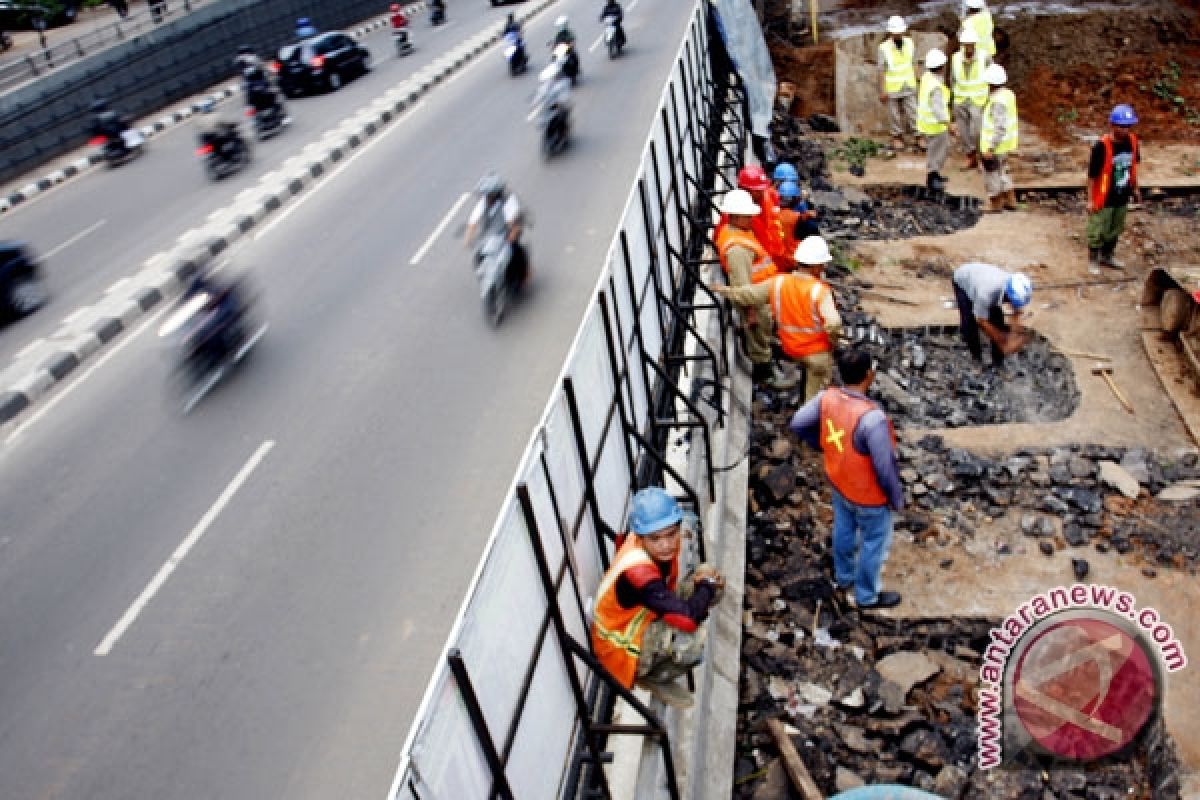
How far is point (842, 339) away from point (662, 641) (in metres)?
6.60

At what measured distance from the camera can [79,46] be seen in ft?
74.3

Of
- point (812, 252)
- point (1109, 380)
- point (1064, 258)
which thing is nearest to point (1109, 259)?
point (1064, 258)

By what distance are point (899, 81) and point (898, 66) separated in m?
0.25

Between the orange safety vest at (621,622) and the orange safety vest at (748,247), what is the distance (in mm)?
4269

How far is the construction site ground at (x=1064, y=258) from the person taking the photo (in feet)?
24.0

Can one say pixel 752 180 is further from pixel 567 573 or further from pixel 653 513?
pixel 567 573

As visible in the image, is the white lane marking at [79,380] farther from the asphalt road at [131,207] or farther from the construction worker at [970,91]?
the construction worker at [970,91]

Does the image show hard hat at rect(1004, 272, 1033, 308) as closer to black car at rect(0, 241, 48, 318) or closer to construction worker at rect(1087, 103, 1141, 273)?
construction worker at rect(1087, 103, 1141, 273)

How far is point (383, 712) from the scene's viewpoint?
19.1 ft

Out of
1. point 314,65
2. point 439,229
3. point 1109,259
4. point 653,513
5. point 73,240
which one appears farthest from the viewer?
point 314,65

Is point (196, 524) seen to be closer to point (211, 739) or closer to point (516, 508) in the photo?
point (211, 739)

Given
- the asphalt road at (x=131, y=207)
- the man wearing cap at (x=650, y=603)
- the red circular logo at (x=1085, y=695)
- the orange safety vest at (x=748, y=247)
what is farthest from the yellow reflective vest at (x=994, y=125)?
the asphalt road at (x=131, y=207)

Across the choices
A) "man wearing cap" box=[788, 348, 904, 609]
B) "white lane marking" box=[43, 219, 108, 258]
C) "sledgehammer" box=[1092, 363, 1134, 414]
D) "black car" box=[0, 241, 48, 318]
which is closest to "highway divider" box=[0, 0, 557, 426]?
"black car" box=[0, 241, 48, 318]

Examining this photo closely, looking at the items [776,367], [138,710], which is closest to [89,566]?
[138,710]
